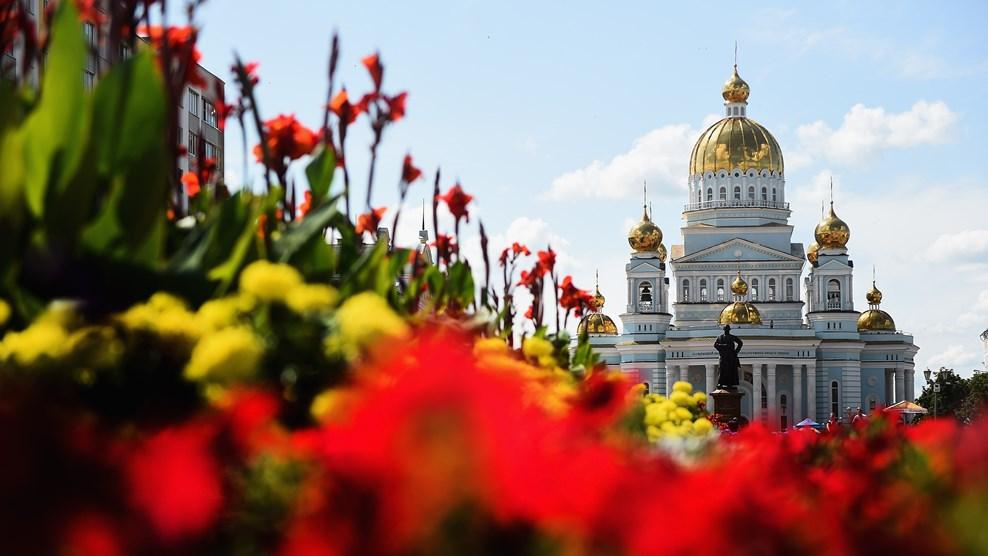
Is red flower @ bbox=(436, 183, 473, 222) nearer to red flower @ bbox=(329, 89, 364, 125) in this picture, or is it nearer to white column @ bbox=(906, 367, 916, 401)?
red flower @ bbox=(329, 89, 364, 125)

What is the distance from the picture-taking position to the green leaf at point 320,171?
417cm

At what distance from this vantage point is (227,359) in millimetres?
2086

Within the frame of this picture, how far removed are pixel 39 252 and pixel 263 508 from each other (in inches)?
52.2

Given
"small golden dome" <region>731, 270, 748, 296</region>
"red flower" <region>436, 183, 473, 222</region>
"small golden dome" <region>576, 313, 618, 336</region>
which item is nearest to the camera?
"red flower" <region>436, 183, 473, 222</region>

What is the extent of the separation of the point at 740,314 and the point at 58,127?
5755 cm

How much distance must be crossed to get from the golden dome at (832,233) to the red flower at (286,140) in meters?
60.7

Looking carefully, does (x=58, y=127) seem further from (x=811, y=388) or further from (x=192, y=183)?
(x=811, y=388)

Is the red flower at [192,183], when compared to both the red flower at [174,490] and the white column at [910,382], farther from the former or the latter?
the white column at [910,382]

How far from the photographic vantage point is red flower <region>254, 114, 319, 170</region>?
4473 millimetres

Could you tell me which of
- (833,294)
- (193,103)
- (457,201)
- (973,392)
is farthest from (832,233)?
(457,201)

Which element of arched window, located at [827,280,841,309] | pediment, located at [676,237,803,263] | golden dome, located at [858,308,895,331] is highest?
pediment, located at [676,237,803,263]

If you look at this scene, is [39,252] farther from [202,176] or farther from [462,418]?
[202,176]

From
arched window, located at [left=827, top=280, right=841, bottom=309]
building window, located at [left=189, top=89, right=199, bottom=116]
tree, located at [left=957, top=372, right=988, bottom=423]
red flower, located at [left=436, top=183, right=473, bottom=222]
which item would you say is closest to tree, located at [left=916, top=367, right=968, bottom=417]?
tree, located at [left=957, top=372, right=988, bottom=423]

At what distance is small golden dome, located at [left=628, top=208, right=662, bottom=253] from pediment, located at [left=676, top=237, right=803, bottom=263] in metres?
2.41
